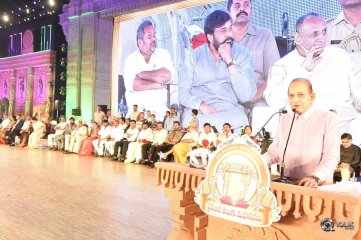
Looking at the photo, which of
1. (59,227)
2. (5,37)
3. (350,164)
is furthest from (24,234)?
(5,37)

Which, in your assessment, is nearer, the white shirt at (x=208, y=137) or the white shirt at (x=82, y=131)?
the white shirt at (x=208, y=137)

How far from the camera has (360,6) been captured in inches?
269

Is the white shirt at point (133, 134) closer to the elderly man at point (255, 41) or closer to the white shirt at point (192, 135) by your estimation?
the white shirt at point (192, 135)

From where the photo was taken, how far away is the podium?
1.43 metres

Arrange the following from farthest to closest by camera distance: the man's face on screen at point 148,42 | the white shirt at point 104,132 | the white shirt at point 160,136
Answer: the man's face on screen at point 148,42 → the white shirt at point 104,132 → the white shirt at point 160,136

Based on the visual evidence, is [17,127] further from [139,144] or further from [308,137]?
[308,137]

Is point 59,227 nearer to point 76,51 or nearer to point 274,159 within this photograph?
point 274,159

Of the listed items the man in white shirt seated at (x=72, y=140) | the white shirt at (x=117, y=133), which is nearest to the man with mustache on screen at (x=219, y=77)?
the white shirt at (x=117, y=133)

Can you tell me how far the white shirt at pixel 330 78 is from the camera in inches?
272

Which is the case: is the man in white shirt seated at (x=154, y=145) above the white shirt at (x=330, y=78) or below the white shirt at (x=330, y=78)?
below

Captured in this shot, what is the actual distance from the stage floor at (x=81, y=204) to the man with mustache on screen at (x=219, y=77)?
2.63 m

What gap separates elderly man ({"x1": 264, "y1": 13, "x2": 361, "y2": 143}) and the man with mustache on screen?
746mm

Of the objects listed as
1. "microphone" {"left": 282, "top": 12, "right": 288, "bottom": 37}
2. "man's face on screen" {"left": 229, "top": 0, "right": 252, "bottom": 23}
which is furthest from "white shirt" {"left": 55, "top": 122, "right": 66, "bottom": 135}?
"microphone" {"left": 282, "top": 12, "right": 288, "bottom": 37}

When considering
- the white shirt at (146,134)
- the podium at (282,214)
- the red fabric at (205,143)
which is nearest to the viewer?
the podium at (282,214)
